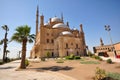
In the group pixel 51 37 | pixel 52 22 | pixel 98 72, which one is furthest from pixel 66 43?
pixel 98 72

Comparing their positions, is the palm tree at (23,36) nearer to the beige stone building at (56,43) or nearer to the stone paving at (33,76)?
the stone paving at (33,76)

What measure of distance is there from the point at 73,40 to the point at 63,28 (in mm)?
9725

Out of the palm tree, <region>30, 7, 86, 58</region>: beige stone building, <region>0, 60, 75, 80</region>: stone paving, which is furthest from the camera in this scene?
<region>30, 7, 86, 58</region>: beige stone building

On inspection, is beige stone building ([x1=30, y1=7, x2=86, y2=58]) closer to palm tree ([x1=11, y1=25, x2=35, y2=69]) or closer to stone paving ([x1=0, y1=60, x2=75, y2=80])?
palm tree ([x1=11, y1=25, x2=35, y2=69])

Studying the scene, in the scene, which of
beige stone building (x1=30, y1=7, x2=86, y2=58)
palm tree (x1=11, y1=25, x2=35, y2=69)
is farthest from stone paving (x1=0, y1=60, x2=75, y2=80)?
beige stone building (x1=30, y1=7, x2=86, y2=58)

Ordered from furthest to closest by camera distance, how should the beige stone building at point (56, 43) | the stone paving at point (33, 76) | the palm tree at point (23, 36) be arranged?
the beige stone building at point (56, 43), the palm tree at point (23, 36), the stone paving at point (33, 76)

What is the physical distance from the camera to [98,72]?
837 centimetres

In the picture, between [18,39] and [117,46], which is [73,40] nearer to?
[117,46]

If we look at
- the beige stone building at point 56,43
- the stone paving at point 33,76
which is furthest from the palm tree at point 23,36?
the beige stone building at point 56,43

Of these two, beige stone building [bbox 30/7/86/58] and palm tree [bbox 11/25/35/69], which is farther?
beige stone building [bbox 30/7/86/58]

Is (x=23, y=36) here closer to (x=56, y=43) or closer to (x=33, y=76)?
(x=33, y=76)

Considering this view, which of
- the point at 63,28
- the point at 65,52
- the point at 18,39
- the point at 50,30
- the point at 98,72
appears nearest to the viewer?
the point at 98,72

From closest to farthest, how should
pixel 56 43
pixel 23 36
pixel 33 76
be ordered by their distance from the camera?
pixel 33 76, pixel 23 36, pixel 56 43

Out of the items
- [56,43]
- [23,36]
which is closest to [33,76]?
[23,36]
